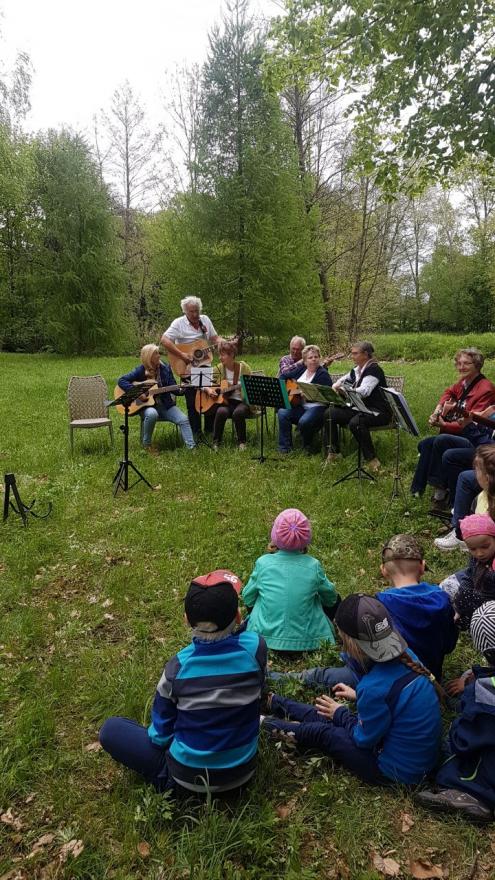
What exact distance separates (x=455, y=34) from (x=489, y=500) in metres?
7.22

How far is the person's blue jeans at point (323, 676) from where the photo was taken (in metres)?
A: 3.28

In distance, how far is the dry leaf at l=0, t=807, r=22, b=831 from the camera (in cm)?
255

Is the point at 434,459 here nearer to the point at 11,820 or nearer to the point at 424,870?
the point at 424,870

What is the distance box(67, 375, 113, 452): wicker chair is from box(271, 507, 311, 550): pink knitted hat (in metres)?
5.34

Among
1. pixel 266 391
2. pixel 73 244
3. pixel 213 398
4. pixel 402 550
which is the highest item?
pixel 73 244

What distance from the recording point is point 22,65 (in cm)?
2323

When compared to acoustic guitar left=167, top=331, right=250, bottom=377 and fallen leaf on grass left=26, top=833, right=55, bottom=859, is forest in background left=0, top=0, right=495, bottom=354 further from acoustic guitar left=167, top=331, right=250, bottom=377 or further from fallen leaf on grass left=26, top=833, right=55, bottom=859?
fallen leaf on grass left=26, top=833, right=55, bottom=859

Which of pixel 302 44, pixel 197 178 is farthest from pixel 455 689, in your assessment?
pixel 197 178

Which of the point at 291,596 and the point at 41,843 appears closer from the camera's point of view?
the point at 41,843

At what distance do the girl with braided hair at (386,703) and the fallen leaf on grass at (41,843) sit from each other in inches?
56.0

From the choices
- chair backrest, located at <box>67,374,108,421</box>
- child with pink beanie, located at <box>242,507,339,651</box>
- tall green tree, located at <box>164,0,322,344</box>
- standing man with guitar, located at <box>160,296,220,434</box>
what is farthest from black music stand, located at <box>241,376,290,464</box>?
tall green tree, located at <box>164,0,322,344</box>

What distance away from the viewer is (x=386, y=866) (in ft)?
7.55

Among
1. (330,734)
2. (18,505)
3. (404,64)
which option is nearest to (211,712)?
(330,734)

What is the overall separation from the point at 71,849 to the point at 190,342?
741cm
